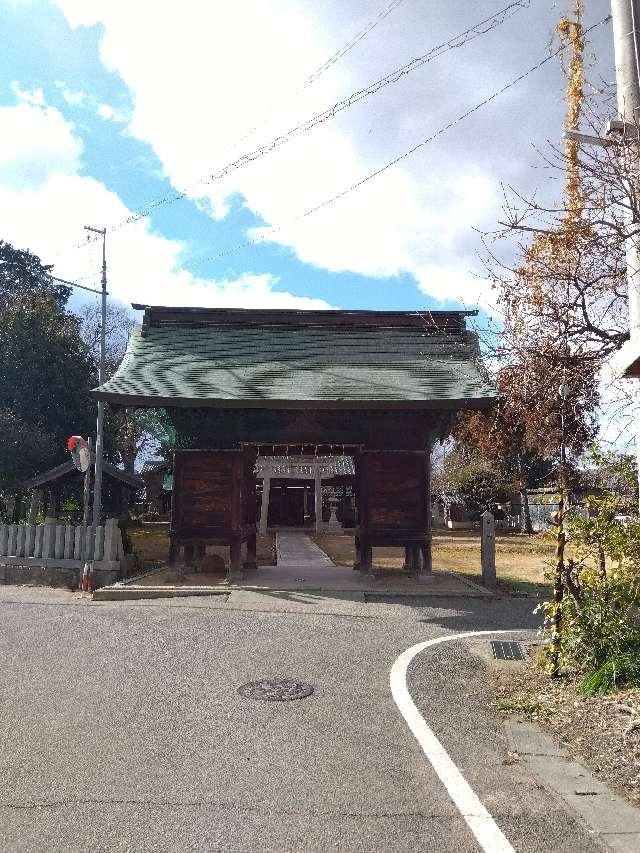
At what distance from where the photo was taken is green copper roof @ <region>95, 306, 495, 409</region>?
12.2 m

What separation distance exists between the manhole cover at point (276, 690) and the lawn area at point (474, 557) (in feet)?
21.5

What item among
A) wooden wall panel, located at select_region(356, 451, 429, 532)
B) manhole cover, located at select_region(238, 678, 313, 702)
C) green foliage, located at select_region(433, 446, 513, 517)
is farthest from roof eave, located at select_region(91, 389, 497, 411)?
green foliage, located at select_region(433, 446, 513, 517)

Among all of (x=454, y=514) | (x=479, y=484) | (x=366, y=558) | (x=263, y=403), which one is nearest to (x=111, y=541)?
(x=263, y=403)

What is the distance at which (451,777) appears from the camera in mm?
3873

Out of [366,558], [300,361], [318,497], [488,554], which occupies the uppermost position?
[300,361]

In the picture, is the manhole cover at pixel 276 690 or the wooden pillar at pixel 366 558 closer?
the manhole cover at pixel 276 690

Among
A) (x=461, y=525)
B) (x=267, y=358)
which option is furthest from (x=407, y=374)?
(x=461, y=525)

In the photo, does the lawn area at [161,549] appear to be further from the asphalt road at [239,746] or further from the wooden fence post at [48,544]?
the asphalt road at [239,746]

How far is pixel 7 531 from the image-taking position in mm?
14305

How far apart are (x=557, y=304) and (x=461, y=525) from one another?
1328 inches

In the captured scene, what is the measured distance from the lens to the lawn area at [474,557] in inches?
560

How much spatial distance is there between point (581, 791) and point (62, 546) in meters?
12.3

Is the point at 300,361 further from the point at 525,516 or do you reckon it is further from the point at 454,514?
the point at 454,514

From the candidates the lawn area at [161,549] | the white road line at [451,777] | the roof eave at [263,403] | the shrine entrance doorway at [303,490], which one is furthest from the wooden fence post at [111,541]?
the white road line at [451,777]
